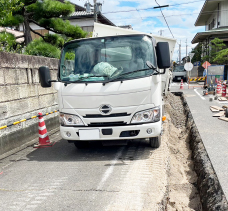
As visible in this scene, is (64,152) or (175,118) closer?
(64,152)

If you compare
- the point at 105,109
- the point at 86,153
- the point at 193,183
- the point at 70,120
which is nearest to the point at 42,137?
the point at 86,153

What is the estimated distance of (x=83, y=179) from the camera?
13.2 feet

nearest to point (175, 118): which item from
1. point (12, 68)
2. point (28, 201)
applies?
point (12, 68)

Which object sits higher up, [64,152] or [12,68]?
[12,68]

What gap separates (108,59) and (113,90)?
0.80m

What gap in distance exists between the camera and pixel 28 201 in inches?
134

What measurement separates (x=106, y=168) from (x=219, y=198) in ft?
6.44

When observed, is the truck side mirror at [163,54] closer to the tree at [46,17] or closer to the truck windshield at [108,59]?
the truck windshield at [108,59]

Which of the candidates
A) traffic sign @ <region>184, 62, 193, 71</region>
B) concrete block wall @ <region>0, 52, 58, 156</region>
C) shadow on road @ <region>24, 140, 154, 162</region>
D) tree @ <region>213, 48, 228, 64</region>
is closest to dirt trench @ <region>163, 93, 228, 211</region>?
shadow on road @ <region>24, 140, 154, 162</region>

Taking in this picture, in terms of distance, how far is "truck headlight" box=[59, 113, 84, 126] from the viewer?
4836 mm

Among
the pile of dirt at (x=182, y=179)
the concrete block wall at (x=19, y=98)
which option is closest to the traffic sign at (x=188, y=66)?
the pile of dirt at (x=182, y=179)

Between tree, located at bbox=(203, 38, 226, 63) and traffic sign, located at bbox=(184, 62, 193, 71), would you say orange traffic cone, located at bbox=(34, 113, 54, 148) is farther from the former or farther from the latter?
tree, located at bbox=(203, 38, 226, 63)

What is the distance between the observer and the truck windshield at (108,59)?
15.7 feet

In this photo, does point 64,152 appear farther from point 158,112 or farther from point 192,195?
point 192,195
